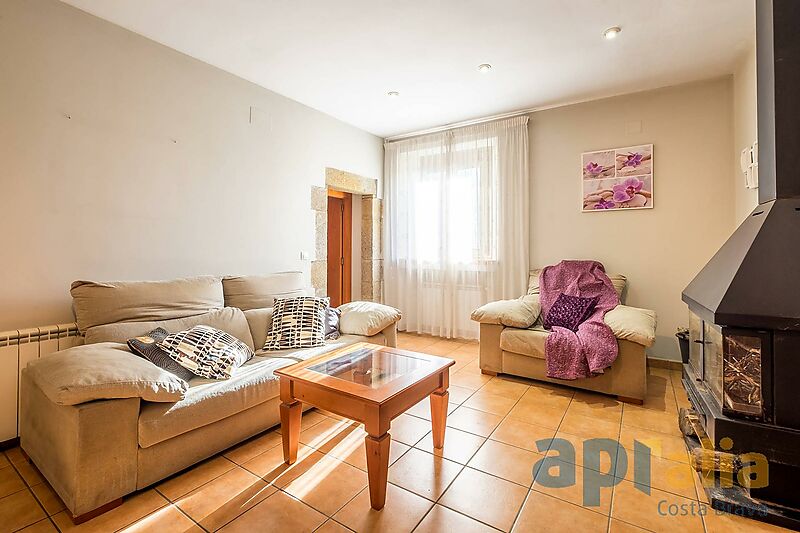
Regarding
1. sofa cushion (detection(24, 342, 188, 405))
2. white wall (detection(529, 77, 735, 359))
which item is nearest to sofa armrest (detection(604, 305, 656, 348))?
white wall (detection(529, 77, 735, 359))

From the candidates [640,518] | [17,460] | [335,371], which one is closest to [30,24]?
[17,460]

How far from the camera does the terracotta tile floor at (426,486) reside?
63.7 inches

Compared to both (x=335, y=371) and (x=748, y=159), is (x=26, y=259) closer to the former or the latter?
(x=335, y=371)

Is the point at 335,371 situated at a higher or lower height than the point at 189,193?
lower

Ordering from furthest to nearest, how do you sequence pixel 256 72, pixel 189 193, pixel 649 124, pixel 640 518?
pixel 649 124 < pixel 256 72 < pixel 189 193 < pixel 640 518

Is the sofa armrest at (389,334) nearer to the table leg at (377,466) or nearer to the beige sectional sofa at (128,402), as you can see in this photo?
the beige sectional sofa at (128,402)

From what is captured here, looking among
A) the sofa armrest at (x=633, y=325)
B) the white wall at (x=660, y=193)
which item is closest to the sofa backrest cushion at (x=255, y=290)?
the sofa armrest at (x=633, y=325)

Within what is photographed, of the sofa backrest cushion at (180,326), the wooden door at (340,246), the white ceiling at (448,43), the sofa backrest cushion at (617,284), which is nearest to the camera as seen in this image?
the sofa backrest cushion at (180,326)

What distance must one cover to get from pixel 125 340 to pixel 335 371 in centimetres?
134

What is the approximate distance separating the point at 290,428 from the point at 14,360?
171 centimetres

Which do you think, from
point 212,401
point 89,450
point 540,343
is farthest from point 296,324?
point 540,343

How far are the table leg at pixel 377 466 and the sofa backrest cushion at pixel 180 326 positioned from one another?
152 cm

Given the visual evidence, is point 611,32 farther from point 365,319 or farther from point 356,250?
point 356,250

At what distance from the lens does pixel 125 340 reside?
229cm
